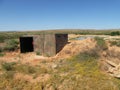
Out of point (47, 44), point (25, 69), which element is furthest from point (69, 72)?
point (47, 44)

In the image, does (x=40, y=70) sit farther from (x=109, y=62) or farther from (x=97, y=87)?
(x=109, y=62)

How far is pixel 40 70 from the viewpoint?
11.9 metres

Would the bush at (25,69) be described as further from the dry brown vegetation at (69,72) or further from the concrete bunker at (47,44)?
the concrete bunker at (47,44)

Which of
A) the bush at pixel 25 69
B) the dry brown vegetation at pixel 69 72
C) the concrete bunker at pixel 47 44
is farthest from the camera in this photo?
the concrete bunker at pixel 47 44

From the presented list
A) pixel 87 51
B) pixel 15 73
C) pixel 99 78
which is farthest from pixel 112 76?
pixel 15 73

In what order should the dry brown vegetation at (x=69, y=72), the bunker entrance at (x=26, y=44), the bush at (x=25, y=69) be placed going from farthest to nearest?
the bunker entrance at (x=26, y=44)
the bush at (x=25, y=69)
the dry brown vegetation at (x=69, y=72)

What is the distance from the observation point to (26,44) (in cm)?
1906

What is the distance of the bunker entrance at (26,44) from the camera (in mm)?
18825

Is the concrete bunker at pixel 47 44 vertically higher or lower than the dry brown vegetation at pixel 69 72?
higher

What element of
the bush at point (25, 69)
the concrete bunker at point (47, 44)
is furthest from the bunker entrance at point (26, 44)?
the bush at point (25, 69)

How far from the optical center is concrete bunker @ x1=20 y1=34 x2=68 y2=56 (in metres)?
16.3

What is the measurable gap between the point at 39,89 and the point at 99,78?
11.3ft

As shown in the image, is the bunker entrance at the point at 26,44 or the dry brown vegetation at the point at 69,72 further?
the bunker entrance at the point at 26,44

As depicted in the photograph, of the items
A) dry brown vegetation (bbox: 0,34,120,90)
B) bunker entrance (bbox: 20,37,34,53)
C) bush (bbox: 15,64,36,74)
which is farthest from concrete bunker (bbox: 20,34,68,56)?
bush (bbox: 15,64,36,74)
